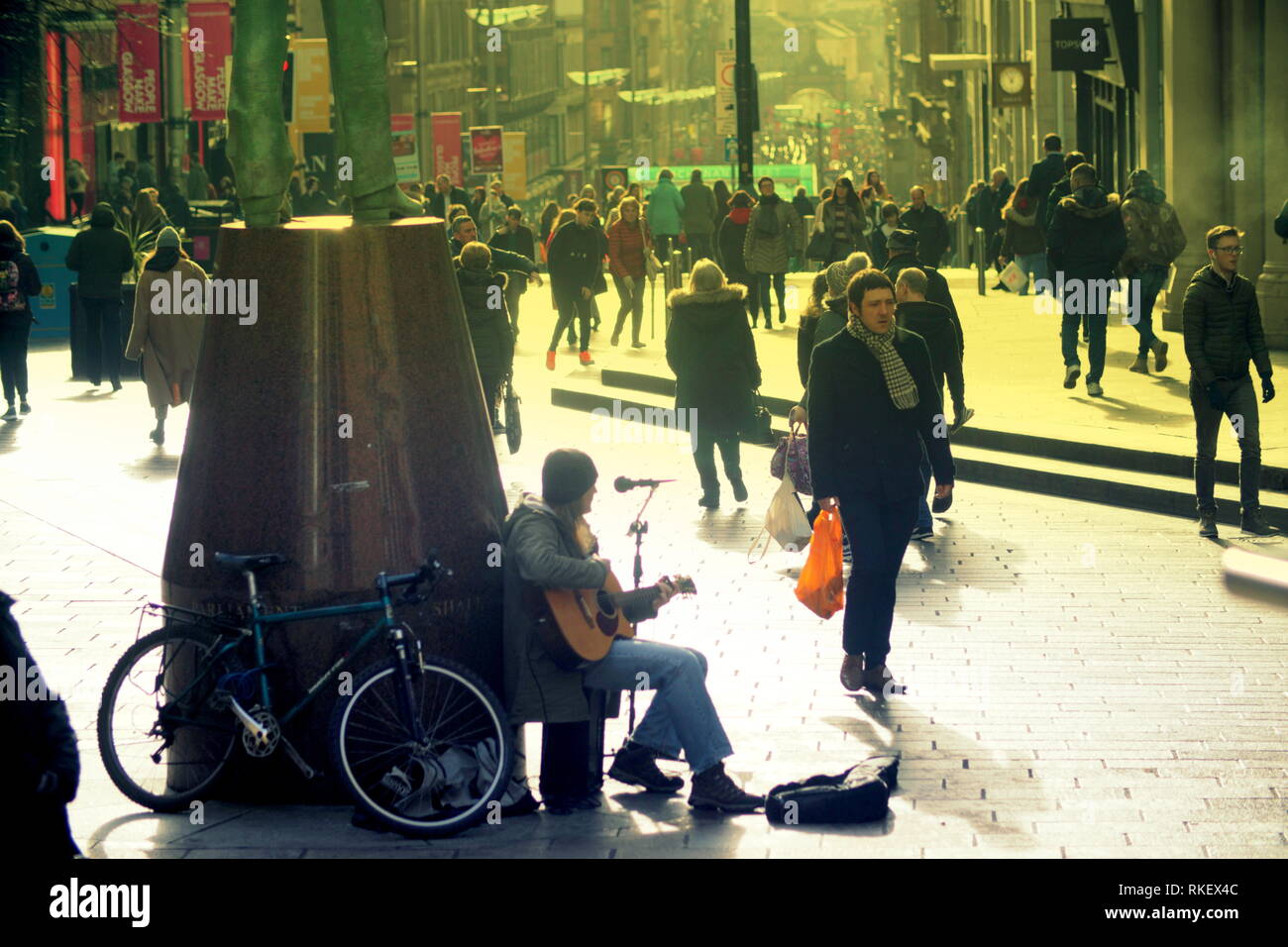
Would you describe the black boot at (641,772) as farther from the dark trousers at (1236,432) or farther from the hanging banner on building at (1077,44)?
the hanging banner on building at (1077,44)

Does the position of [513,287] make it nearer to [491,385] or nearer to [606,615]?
[491,385]

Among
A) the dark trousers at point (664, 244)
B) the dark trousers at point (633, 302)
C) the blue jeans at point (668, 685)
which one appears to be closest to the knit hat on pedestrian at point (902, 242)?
the blue jeans at point (668, 685)

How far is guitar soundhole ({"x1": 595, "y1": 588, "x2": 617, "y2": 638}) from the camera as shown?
23.4ft

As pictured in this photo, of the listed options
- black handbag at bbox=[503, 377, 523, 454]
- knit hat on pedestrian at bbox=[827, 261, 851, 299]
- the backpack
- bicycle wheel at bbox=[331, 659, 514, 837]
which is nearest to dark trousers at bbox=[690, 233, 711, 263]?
the backpack

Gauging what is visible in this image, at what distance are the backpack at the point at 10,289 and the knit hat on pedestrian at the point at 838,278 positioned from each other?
888 centimetres

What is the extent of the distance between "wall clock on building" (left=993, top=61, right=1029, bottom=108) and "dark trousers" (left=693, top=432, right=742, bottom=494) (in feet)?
62.5

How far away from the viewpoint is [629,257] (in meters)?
23.4

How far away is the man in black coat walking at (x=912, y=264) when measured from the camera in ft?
41.7

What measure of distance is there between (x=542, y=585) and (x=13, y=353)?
12357 millimetres

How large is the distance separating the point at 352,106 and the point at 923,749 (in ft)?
10.4

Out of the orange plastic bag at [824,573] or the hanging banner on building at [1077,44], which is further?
the hanging banner on building at [1077,44]

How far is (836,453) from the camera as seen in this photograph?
866 cm
